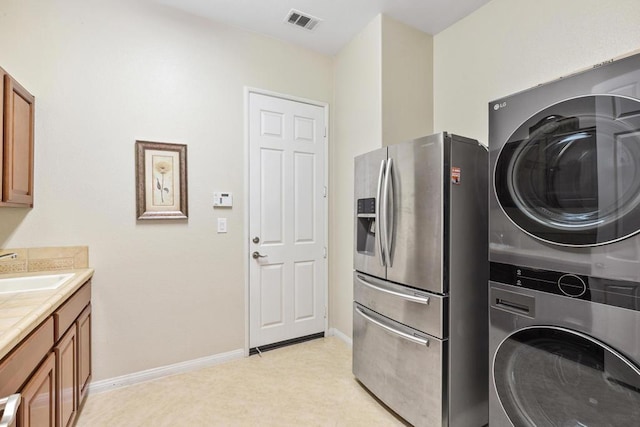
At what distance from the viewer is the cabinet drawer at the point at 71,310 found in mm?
1452

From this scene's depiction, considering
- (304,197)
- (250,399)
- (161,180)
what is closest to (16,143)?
(161,180)

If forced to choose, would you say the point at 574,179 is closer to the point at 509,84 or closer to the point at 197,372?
the point at 509,84

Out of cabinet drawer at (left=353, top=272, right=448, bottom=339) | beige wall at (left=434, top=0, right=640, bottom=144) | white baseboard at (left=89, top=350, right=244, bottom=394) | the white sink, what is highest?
beige wall at (left=434, top=0, right=640, bottom=144)

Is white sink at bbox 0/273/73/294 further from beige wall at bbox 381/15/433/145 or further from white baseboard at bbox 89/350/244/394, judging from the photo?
beige wall at bbox 381/15/433/145

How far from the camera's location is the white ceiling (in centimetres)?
236

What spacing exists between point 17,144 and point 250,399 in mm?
2165

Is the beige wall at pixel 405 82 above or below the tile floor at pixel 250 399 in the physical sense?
above

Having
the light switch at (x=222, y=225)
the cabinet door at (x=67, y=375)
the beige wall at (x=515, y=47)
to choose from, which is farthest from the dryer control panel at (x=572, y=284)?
the cabinet door at (x=67, y=375)

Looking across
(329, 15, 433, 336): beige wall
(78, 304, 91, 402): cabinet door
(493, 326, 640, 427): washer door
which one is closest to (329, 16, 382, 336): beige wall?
(329, 15, 433, 336): beige wall

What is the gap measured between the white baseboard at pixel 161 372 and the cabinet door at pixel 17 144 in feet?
4.48

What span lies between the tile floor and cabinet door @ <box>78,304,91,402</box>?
0.18 m

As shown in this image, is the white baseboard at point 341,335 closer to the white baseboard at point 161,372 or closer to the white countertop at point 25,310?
the white baseboard at point 161,372

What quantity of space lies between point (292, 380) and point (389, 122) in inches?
87.6

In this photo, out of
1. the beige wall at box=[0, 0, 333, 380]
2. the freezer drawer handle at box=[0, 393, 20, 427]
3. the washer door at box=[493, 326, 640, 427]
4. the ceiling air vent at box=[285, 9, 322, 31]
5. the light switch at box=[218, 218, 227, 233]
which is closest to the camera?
the freezer drawer handle at box=[0, 393, 20, 427]
